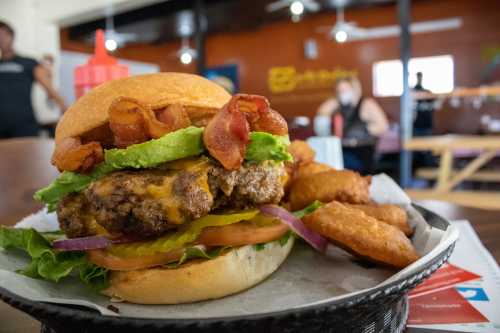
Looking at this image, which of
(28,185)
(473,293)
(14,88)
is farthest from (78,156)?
(14,88)

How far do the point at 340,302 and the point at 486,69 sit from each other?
9794 mm

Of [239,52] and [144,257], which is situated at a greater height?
[239,52]

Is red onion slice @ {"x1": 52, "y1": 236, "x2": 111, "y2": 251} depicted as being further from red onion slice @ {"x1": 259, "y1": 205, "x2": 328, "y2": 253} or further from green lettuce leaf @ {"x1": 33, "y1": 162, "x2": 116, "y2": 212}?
red onion slice @ {"x1": 259, "y1": 205, "x2": 328, "y2": 253}

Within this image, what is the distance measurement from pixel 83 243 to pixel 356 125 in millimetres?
5818

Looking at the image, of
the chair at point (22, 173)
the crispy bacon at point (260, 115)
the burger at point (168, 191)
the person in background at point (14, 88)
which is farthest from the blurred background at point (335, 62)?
the crispy bacon at point (260, 115)

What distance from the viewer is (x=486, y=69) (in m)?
9.08

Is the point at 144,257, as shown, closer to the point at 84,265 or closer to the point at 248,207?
the point at 84,265

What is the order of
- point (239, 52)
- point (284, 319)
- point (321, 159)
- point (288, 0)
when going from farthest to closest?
1. point (239, 52)
2. point (288, 0)
3. point (321, 159)
4. point (284, 319)

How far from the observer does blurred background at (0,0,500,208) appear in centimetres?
580

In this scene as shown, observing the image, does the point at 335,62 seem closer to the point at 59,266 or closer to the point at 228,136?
the point at 228,136

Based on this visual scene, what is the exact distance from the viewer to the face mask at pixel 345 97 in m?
7.00

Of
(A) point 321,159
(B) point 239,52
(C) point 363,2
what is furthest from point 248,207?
(B) point 239,52

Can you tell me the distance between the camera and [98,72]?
4.57ft

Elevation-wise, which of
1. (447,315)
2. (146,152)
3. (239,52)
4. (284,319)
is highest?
(239,52)
